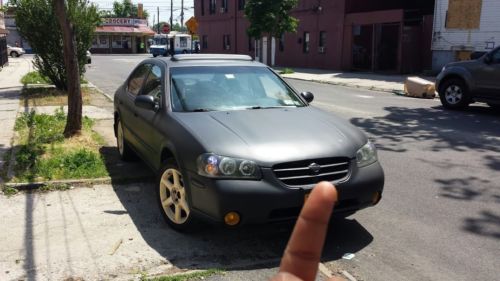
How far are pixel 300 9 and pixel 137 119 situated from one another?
29.9 metres

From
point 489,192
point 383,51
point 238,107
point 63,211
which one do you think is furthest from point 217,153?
point 383,51

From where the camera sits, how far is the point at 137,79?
22.2 feet

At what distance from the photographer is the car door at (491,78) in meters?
12.1

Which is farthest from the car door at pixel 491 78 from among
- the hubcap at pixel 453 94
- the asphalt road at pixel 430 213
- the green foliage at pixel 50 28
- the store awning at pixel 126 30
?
the store awning at pixel 126 30

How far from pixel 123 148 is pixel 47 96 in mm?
9169

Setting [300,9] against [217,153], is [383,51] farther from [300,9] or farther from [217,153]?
[217,153]

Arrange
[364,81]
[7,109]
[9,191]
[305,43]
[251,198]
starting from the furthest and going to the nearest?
[305,43] < [364,81] < [7,109] < [9,191] < [251,198]

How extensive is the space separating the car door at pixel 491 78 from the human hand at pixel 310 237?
1265 cm

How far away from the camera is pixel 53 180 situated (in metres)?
6.12

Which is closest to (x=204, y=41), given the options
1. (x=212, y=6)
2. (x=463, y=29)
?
(x=212, y=6)

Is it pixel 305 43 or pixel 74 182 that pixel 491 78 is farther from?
pixel 305 43

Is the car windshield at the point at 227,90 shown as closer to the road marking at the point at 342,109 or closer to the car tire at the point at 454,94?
the road marking at the point at 342,109

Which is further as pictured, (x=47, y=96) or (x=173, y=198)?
(x=47, y=96)

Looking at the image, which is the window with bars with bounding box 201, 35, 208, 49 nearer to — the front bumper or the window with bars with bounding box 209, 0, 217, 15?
the window with bars with bounding box 209, 0, 217, 15
